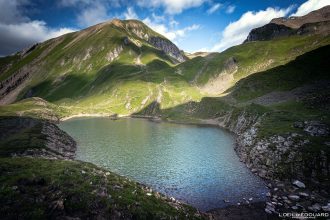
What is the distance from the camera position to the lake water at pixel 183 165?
5606 cm

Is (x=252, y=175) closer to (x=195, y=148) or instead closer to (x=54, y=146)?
(x=195, y=148)

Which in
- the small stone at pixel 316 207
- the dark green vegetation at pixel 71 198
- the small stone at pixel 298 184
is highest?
the dark green vegetation at pixel 71 198

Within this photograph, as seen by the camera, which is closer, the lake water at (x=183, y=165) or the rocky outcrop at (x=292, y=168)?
the rocky outcrop at (x=292, y=168)

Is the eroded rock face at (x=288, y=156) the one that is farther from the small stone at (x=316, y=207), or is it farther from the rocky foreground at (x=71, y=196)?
the rocky foreground at (x=71, y=196)

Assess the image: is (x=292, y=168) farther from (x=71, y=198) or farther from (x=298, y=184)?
(x=71, y=198)

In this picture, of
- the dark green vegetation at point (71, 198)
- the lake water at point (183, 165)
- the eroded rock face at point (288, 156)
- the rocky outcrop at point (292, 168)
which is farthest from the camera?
the eroded rock face at point (288, 156)

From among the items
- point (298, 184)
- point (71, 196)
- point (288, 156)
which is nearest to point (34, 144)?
point (71, 196)

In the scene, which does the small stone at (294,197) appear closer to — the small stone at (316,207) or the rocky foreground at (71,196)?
the small stone at (316,207)

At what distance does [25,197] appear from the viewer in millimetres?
37156

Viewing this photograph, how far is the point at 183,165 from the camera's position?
7712 centimetres

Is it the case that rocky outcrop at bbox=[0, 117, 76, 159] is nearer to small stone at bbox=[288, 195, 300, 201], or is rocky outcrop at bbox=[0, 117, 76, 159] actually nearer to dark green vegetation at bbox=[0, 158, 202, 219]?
dark green vegetation at bbox=[0, 158, 202, 219]

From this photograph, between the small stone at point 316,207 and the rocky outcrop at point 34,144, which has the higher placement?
the rocky outcrop at point 34,144

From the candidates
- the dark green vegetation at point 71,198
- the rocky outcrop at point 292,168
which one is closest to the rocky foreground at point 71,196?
the dark green vegetation at point 71,198

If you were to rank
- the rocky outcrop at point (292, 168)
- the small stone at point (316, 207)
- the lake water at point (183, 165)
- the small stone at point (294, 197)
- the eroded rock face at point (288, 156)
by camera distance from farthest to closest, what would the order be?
the eroded rock face at point (288, 156)
the lake water at point (183, 165)
the small stone at point (294, 197)
the rocky outcrop at point (292, 168)
the small stone at point (316, 207)
